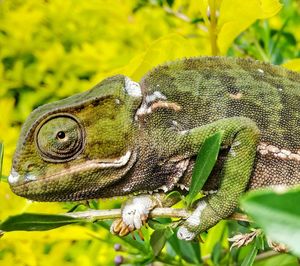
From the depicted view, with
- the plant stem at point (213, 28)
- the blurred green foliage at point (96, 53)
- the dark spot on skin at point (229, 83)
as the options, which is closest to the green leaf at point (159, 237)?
the blurred green foliage at point (96, 53)

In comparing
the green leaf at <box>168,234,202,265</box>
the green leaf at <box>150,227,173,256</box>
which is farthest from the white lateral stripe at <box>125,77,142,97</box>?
the green leaf at <box>168,234,202,265</box>

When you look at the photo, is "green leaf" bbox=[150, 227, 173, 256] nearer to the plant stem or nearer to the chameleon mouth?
the chameleon mouth

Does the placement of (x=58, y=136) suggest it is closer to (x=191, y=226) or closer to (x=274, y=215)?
(x=191, y=226)

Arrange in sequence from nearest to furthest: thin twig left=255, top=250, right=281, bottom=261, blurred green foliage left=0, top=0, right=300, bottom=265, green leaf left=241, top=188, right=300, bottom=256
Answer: green leaf left=241, top=188, right=300, bottom=256
blurred green foliage left=0, top=0, right=300, bottom=265
thin twig left=255, top=250, right=281, bottom=261

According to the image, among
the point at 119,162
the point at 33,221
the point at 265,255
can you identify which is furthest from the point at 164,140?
the point at 265,255

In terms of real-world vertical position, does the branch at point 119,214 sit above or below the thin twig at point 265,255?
above

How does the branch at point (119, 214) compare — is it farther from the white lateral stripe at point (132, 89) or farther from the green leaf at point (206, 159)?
the white lateral stripe at point (132, 89)

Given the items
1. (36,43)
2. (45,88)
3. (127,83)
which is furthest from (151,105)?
(36,43)

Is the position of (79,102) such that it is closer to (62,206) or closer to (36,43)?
(62,206)
